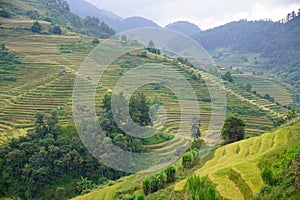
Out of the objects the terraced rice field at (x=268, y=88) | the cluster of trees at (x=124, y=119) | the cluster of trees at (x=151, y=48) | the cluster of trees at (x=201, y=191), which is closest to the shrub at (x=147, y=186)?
the cluster of trees at (x=201, y=191)

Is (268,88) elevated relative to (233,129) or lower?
elevated

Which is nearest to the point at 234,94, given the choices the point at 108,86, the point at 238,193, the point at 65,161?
the point at 108,86

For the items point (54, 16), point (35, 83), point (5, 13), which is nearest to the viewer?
point (35, 83)

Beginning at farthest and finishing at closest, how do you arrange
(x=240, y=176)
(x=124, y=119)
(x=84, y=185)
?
(x=124, y=119) → (x=84, y=185) → (x=240, y=176)

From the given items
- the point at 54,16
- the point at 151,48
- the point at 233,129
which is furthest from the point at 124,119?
the point at 54,16

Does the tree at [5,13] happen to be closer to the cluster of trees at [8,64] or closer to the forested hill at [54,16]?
the forested hill at [54,16]

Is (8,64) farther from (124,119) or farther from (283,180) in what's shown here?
(283,180)
